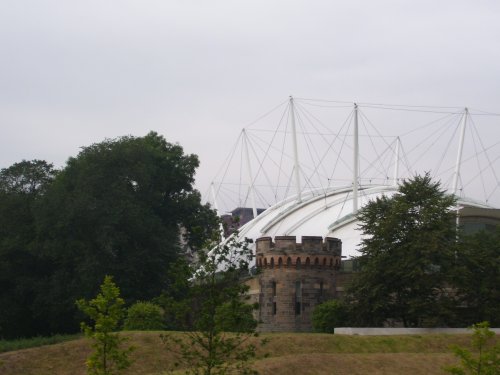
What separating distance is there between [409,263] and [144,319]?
14.1m

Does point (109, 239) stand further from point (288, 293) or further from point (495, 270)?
point (495, 270)

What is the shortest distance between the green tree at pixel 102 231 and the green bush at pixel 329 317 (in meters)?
14.0

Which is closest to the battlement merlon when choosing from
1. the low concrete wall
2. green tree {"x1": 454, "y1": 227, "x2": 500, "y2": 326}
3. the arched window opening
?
the arched window opening

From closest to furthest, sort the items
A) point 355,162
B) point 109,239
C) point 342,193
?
point 109,239 → point 355,162 → point 342,193

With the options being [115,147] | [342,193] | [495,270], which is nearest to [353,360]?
[495,270]

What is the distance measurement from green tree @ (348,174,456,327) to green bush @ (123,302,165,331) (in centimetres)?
1045

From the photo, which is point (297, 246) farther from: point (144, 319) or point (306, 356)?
point (306, 356)

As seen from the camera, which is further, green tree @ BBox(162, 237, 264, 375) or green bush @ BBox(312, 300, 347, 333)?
green bush @ BBox(312, 300, 347, 333)

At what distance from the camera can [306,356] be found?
144 ft

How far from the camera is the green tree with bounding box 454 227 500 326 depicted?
54125 mm

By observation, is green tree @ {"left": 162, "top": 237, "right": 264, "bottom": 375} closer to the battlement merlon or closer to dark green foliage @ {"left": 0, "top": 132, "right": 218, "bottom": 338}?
the battlement merlon

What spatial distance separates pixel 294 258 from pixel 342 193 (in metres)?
25.6

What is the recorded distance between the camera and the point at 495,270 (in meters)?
55.3

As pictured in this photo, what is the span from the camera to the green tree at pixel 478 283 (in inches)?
2131
